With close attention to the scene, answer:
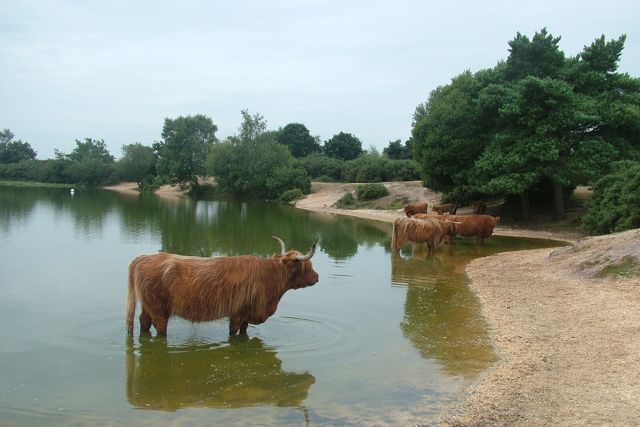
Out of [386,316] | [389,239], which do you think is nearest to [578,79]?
[389,239]

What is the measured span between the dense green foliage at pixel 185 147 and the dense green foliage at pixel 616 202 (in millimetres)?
65655

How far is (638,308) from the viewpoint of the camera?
10.2 metres

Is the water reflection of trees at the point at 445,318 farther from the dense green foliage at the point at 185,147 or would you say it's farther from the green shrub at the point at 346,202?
the dense green foliage at the point at 185,147

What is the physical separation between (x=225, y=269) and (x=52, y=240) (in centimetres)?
1591

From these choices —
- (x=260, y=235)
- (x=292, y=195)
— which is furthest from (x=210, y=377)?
(x=292, y=195)

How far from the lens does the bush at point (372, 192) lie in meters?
48.8

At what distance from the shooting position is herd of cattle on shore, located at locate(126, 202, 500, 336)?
8.69m

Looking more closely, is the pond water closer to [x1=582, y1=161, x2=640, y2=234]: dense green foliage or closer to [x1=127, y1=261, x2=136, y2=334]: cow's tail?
[x1=127, y1=261, x2=136, y2=334]: cow's tail

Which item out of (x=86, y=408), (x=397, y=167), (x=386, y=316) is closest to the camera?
(x=86, y=408)

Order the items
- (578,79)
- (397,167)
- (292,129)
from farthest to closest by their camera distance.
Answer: (292,129)
(397,167)
(578,79)

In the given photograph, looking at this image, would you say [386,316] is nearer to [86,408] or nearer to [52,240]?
[86,408]

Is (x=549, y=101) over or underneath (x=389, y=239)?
over

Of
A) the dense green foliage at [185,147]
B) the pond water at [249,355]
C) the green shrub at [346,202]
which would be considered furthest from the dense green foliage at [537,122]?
the dense green foliage at [185,147]

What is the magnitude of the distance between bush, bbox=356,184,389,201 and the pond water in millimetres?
31930
